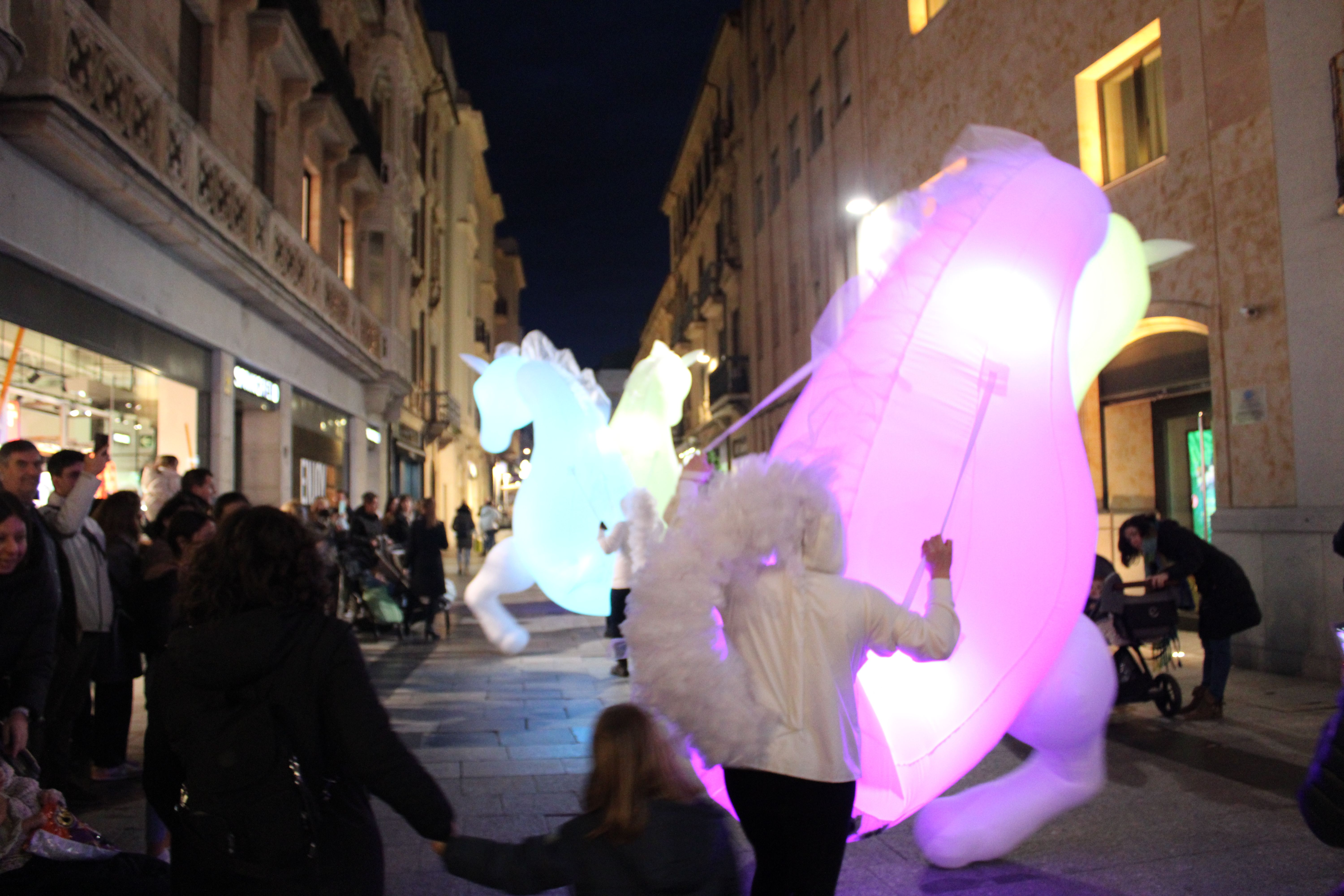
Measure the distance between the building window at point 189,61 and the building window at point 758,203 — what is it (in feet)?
58.4

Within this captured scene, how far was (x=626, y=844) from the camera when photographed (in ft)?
7.16

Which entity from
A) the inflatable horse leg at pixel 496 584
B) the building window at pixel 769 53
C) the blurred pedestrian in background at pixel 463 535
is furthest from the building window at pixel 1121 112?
the building window at pixel 769 53

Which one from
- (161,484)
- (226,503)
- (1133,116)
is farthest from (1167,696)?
(161,484)

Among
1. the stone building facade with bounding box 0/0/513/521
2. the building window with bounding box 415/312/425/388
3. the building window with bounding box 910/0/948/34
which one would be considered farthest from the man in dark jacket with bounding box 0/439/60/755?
the building window with bounding box 415/312/425/388

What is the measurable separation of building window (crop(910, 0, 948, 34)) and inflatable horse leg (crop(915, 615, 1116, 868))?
13.5 meters

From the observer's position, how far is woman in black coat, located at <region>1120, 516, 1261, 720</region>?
6.91 m

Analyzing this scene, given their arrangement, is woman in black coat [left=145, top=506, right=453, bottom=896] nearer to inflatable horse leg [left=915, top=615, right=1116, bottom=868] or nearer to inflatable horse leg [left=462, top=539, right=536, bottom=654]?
inflatable horse leg [left=915, top=615, right=1116, bottom=868]

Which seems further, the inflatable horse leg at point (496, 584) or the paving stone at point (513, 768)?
the inflatable horse leg at point (496, 584)

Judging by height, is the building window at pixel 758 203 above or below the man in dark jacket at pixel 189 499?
above

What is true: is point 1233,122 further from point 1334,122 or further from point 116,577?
point 116,577

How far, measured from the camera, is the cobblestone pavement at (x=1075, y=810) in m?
4.11

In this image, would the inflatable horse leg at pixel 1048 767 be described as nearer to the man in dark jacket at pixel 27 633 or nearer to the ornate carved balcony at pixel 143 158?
the man in dark jacket at pixel 27 633

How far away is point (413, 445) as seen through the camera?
98.5ft

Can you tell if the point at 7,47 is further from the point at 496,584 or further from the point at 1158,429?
the point at 1158,429
